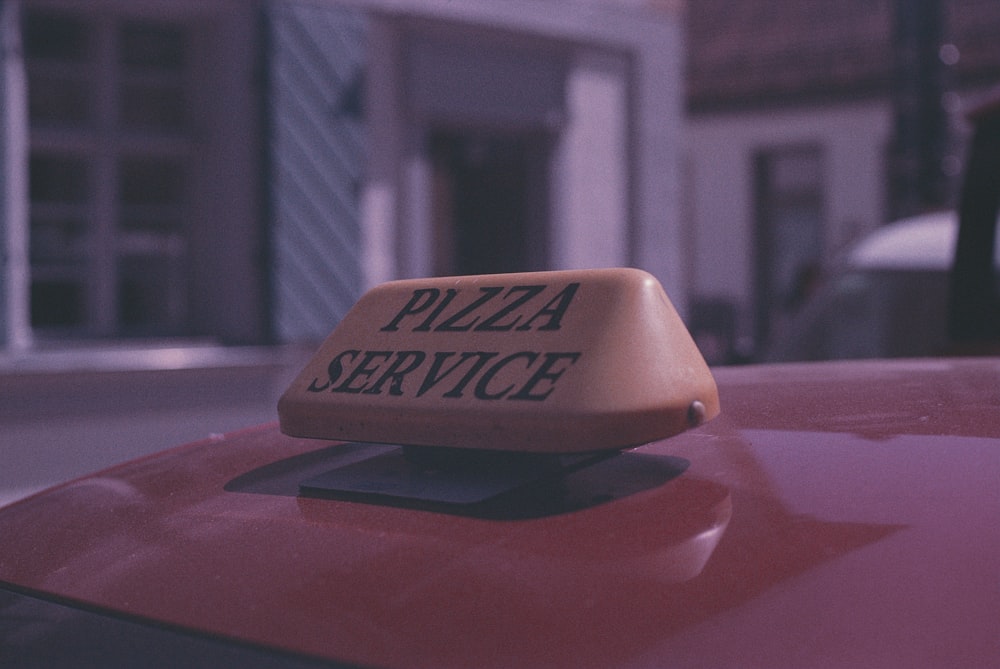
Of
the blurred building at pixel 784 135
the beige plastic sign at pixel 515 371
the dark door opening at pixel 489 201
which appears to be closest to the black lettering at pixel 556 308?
the beige plastic sign at pixel 515 371

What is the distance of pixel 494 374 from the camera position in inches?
39.8

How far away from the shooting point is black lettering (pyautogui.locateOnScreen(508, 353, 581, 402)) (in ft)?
3.13

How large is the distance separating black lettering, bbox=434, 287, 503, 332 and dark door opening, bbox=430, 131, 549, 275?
23.2 ft

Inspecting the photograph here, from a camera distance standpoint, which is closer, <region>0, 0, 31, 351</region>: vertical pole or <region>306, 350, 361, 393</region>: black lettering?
<region>306, 350, 361, 393</region>: black lettering

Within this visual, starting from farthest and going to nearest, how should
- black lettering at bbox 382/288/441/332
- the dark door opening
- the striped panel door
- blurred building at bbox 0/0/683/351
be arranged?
the dark door opening, the striped panel door, blurred building at bbox 0/0/683/351, black lettering at bbox 382/288/441/332

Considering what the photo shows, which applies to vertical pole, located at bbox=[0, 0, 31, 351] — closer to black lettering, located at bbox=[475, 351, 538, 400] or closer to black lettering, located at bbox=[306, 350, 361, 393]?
black lettering, located at bbox=[306, 350, 361, 393]

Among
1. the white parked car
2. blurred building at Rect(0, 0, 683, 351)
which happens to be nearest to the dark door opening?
blurred building at Rect(0, 0, 683, 351)

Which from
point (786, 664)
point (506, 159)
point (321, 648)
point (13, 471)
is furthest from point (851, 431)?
A: point (506, 159)

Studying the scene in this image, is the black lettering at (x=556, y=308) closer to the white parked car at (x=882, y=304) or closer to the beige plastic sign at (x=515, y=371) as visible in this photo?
the beige plastic sign at (x=515, y=371)

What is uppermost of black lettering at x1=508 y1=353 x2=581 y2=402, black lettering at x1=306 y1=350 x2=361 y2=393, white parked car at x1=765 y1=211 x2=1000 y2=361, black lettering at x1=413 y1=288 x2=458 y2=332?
black lettering at x1=413 y1=288 x2=458 y2=332

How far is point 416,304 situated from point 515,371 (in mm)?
219

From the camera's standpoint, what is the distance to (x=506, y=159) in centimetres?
859

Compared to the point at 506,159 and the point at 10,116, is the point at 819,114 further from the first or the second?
the point at 10,116

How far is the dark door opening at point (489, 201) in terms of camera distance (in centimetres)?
843
